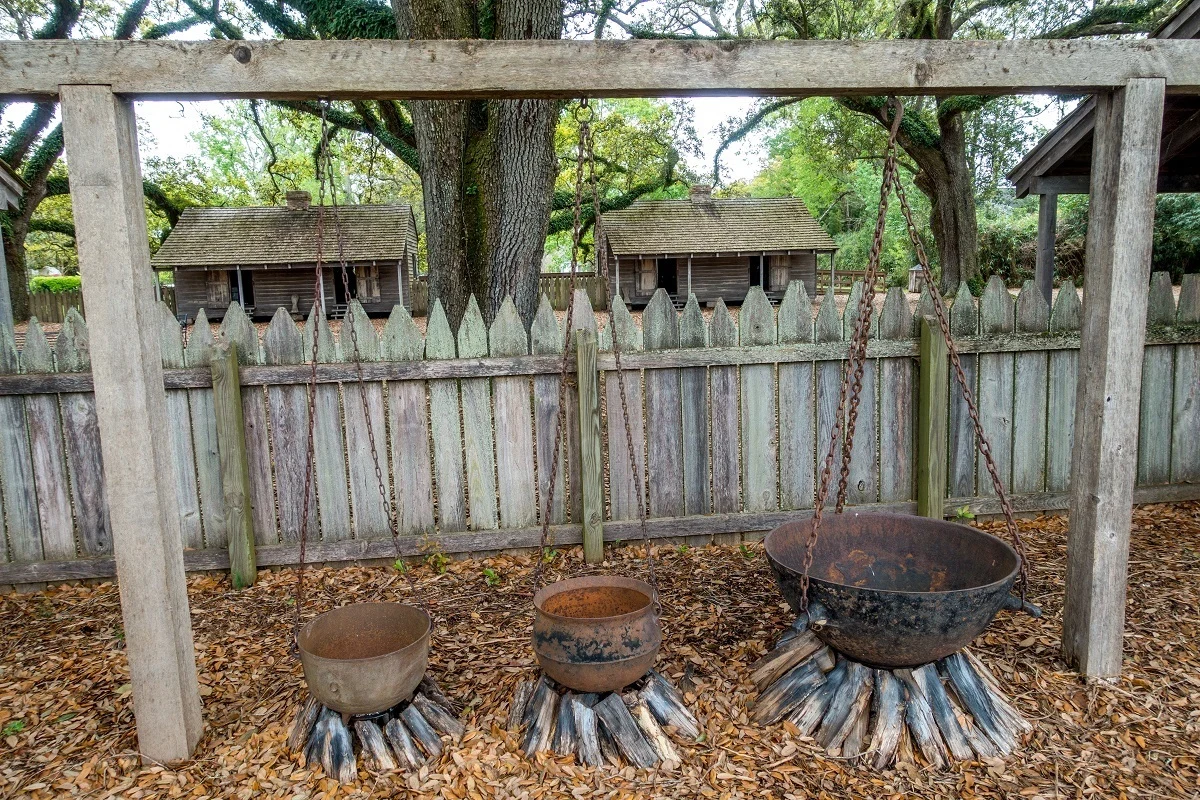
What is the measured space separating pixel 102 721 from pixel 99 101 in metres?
2.70

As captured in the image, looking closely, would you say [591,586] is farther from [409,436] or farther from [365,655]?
[409,436]

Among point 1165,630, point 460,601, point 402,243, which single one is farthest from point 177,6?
point 1165,630

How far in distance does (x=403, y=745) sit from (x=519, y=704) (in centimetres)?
52

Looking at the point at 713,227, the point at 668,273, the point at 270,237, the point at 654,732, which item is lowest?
the point at 654,732

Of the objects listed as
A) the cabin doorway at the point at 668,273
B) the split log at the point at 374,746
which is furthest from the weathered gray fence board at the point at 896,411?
the cabin doorway at the point at 668,273

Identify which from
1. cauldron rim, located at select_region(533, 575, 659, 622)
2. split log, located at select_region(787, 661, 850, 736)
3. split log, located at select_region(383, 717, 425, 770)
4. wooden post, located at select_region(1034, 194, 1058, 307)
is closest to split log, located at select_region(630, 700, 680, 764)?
cauldron rim, located at select_region(533, 575, 659, 622)

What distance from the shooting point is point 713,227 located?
24.4 meters

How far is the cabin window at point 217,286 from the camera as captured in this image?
2320 cm

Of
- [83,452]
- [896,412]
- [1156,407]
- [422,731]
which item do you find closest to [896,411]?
[896,412]

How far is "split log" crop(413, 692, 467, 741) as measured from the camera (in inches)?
130

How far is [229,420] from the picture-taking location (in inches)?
184

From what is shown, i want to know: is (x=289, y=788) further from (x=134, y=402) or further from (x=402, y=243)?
(x=402, y=243)

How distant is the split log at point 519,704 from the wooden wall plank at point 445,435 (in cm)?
176

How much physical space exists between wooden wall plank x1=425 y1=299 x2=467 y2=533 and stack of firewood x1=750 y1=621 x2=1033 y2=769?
242 cm
